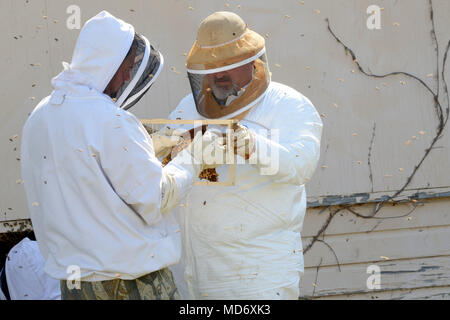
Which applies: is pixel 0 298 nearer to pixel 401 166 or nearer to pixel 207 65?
pixel 207 65

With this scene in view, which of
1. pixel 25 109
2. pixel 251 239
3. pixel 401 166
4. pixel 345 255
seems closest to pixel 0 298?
pixel 25 109

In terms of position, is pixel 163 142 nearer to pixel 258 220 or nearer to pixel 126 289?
pixel 258 220

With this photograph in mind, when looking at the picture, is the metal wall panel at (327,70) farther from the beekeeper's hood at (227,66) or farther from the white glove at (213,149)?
the white glove at (213,149)

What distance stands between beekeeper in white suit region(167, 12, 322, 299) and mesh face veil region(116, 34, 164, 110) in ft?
1.55

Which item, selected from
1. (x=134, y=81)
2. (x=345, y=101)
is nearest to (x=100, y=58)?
(x=134, y=81)

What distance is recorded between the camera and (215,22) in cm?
424

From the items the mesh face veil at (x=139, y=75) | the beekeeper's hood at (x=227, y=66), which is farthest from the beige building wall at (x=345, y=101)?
the mesh face veil at (x=139, y=75)

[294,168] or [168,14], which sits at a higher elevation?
[168,14]

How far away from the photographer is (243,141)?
12.7 ft

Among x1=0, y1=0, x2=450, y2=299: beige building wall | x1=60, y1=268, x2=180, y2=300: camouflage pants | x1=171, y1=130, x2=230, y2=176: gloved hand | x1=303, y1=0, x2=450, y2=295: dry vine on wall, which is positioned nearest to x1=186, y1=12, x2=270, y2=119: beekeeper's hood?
x1=171, y1=130, x2=230, y2=176: gloved hand

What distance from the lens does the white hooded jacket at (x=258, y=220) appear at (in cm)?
414

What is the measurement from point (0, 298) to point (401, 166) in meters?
3.21

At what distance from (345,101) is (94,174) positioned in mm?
2968

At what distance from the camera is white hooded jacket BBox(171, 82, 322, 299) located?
4141 millimetres
